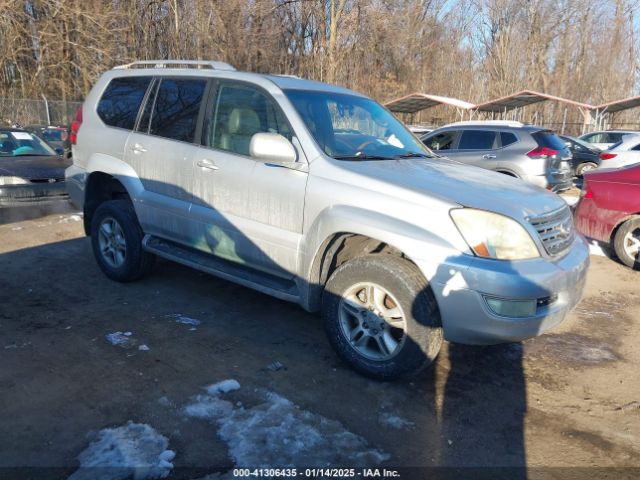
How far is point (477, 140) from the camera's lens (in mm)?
10633

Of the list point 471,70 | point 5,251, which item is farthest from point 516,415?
point 471,70

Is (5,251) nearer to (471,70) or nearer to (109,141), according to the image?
(109,141)

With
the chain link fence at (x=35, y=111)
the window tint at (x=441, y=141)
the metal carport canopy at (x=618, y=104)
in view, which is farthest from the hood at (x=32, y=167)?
the metal carport canopy at (x=618, y=104)

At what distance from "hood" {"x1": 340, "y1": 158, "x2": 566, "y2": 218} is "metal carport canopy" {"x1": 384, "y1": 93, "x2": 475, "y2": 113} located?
21073 millimetres

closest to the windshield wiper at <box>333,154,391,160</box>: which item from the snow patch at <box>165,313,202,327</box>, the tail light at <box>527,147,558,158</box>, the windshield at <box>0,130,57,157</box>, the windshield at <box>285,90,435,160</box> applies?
the windshield at <box>285,90,435,160</box>

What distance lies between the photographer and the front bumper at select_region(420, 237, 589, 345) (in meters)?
2.97

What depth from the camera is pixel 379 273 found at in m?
3.28

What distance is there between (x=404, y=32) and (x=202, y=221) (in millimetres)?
36899

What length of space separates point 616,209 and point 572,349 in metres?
3.06

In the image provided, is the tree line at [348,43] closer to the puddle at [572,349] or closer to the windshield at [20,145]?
the windshield at [20,145]

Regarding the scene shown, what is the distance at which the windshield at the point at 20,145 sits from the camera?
9078 millimetres

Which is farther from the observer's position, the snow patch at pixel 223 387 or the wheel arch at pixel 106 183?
the wheel arch at pixel 106 183

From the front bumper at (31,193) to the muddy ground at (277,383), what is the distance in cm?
330

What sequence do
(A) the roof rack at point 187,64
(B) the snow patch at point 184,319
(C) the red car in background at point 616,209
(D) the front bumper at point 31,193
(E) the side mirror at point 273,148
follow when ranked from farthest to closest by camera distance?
(D) the front bumper at point 31,193
(C) the red car in background at point 616,209
(A) the roof rack at point 187,64
(B) the snow patch at point 184,319
(E) the side mirror at point 273,148
